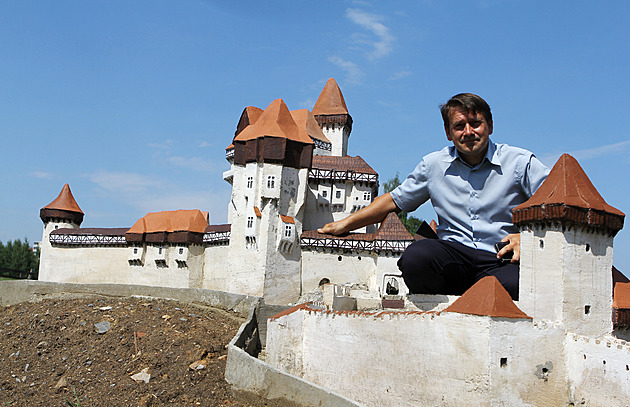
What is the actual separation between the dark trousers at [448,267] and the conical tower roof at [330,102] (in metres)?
31.4

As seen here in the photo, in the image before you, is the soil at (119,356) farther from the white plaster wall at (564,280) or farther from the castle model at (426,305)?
the white plaster wall at (564,280)

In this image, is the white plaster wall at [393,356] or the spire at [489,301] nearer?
the spire at [489,301]

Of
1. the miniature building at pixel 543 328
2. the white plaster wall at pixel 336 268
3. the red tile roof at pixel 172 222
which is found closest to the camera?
the miniature building at pixel 543 328

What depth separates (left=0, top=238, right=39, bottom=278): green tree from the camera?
78312 mm

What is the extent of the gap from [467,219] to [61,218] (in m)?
38.5

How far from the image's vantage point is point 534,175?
15.4 metres

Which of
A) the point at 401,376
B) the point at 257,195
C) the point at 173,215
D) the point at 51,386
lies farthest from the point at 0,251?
the point at 401,376

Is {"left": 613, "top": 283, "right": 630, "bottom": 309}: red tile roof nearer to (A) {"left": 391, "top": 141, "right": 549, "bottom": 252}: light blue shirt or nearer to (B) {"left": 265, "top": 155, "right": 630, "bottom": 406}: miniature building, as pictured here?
(B) {"left": 265, "top": 155, "right": 630, "bottom": 406}: miniature building

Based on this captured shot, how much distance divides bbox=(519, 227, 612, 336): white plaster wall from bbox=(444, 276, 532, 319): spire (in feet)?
2.19

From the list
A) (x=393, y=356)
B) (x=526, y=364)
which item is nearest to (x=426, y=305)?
(x=393, y=356)

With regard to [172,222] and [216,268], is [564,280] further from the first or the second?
[172,222]

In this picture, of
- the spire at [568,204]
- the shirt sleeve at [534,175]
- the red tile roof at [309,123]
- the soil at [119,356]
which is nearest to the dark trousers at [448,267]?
the spire at [568,204]

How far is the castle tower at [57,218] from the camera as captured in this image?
45.5 m

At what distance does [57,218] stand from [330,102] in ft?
72.7
